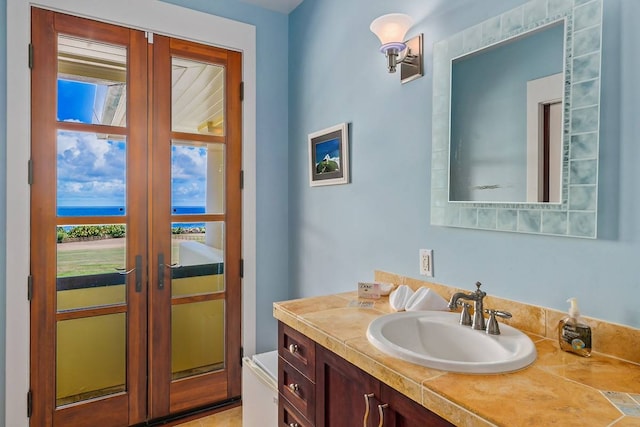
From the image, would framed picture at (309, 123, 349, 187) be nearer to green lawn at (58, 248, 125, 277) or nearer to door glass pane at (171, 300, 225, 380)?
door glass pane at (171, 300, 225, 380)

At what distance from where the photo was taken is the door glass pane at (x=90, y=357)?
220 cm

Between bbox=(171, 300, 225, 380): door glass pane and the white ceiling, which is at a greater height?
the white ceiling

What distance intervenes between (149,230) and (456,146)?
6.11ft

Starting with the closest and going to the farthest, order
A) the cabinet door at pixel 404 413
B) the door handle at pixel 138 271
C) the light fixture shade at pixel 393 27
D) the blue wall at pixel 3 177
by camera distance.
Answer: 1. the cabinet door at pixel 404 413
2. the light fixture shade at pixel 393 27
3. the blue wall at pixel 3 177
4. the door handle at pixel 138 271

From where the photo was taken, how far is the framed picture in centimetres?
219

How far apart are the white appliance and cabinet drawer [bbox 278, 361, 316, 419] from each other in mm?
305

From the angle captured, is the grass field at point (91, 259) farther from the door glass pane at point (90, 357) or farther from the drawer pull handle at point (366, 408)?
the drawer pull handle at point (366, 408)

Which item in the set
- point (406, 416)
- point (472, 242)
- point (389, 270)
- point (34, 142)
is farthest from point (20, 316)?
point (472, 242)

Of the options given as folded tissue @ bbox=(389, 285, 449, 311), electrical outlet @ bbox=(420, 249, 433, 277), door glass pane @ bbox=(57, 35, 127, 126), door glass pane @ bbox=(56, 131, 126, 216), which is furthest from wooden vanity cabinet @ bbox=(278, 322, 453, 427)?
door glass pane @ bbox=(57, 35, 127, 126)

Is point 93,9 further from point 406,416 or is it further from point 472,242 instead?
point 406,416

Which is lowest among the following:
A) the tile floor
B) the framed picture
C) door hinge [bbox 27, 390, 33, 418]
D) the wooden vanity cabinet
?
the tile floor

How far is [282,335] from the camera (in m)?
1.62

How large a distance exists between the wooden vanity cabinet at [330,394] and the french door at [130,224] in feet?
3.72

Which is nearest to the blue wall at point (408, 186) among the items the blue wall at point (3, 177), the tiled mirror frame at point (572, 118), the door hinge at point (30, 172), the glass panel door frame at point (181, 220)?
the tiled mirror frame at point (572, 118)
